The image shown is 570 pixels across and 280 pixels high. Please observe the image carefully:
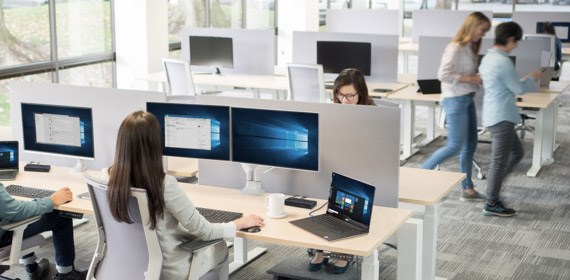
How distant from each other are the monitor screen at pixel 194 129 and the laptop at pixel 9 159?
0.84 metres

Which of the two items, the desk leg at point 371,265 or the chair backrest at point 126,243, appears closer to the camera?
the chair backrest at point 126,243

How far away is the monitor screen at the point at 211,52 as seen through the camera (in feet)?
26.7

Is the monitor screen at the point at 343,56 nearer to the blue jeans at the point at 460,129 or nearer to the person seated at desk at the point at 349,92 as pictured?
the blue jeans at the point at 460,129

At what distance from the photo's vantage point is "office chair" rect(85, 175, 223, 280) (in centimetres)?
317

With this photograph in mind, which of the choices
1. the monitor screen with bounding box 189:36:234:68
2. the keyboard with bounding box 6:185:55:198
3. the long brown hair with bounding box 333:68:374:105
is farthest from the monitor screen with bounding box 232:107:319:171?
the monitor screen with bounding box 189:36:234:68

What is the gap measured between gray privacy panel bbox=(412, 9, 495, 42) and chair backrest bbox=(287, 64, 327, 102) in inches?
154

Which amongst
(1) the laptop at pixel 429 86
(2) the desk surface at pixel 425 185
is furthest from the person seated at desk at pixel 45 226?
(1) the laptop at pixel 429 86

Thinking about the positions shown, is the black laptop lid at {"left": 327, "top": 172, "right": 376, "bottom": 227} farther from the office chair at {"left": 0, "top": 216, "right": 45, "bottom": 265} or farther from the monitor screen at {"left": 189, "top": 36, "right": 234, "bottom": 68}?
the monitor screen at {"left": 189, "top": 36, "right": 234, "bottom": 68}

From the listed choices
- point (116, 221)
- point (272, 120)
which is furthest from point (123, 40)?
point (116, 221)

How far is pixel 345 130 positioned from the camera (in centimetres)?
387

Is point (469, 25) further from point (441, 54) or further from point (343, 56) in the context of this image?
point (343, 56)

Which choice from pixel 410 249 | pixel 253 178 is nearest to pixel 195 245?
pixel 253 178

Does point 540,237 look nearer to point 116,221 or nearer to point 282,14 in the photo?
point 116,221

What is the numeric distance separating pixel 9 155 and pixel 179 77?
291 cm
